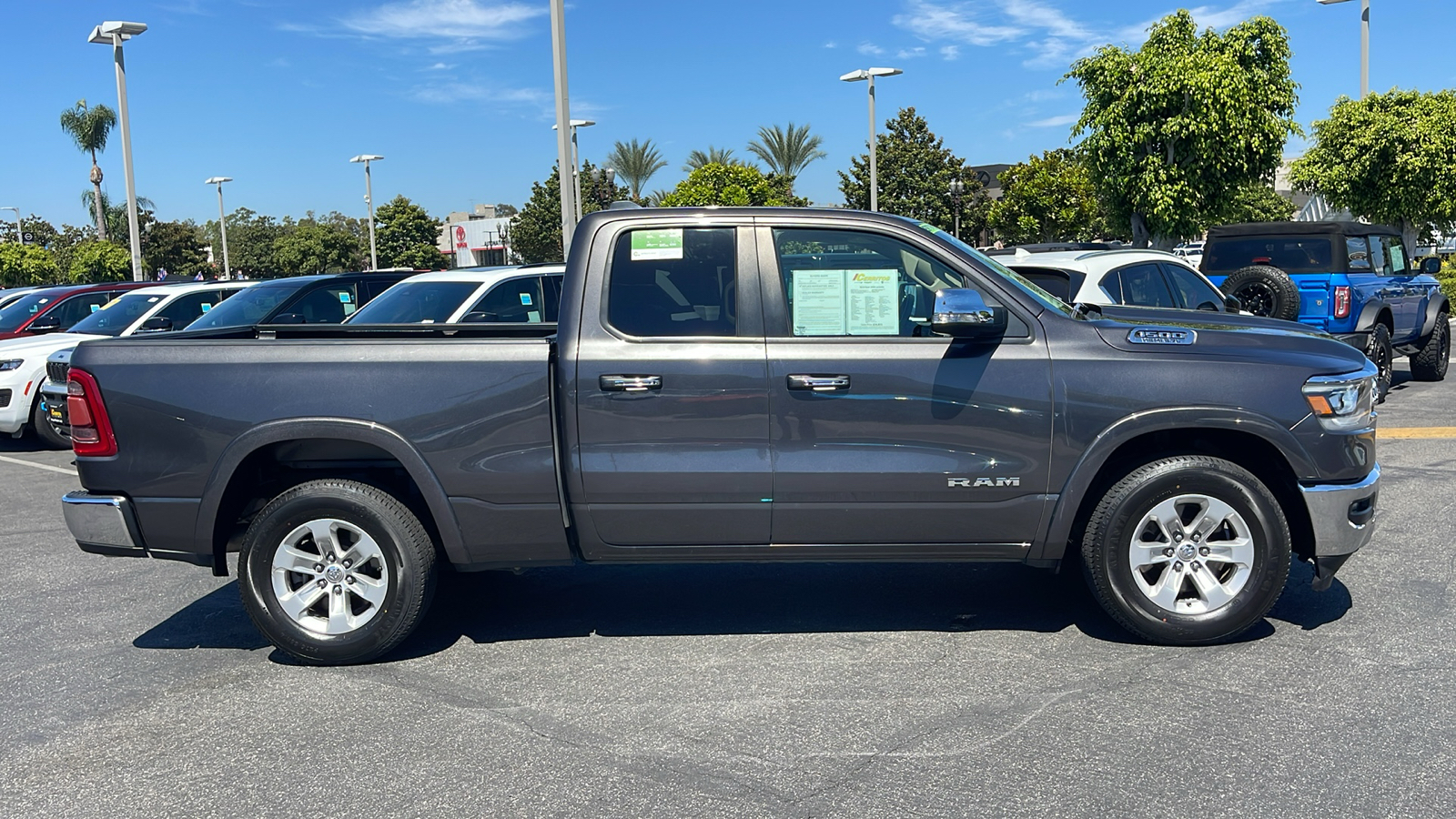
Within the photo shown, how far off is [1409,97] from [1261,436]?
23.4 meters

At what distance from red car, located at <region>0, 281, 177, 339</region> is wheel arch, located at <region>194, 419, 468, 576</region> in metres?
11.7

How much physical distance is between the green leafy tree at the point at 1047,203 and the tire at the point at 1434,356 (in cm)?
4019

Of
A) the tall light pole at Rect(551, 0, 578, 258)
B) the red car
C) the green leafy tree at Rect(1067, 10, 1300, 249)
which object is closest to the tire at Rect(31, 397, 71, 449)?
the red car

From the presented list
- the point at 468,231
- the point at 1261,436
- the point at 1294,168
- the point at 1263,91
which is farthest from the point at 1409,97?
the point at 468,231

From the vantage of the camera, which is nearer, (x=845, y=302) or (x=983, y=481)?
(x=983, y=481)

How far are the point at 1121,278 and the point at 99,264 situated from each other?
35388 millimetres

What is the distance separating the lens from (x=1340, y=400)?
4.72 m

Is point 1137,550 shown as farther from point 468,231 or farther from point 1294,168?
point 468,231

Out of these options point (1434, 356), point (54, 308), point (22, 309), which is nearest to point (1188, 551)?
point (1434, 356)

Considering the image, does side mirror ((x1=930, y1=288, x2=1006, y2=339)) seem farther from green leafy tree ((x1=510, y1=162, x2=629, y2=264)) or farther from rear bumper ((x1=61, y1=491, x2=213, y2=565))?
green leafy tree ((x1=510, y1=162, x2=629, y2=264))

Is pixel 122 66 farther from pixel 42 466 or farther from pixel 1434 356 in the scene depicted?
pixel 1434 356

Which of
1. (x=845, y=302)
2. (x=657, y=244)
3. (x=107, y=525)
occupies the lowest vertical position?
(x=107, y=525)

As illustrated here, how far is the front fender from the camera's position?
465 cm

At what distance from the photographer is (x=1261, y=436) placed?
4691mm
